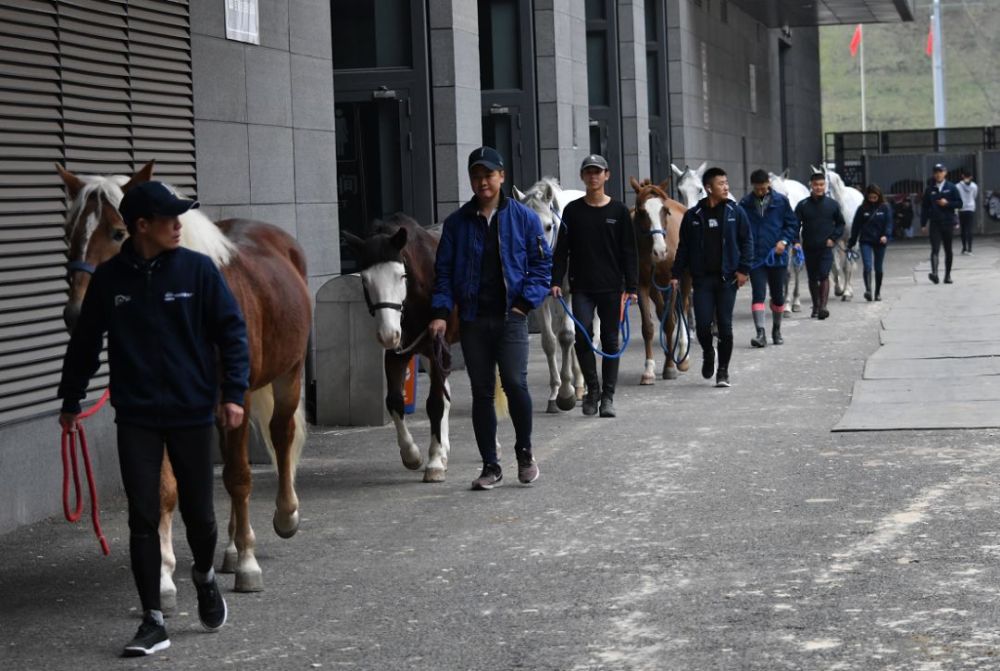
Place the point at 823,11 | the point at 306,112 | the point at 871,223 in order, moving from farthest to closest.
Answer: the point at 823,11, the point at 871,223, the point at 306,112

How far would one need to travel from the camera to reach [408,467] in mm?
11078

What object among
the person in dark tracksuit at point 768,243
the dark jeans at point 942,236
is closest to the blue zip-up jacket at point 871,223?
the dark jeans at point 942,236

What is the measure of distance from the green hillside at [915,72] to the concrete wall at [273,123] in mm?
91377

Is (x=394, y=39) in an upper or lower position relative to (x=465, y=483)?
upper

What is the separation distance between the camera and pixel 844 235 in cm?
2645

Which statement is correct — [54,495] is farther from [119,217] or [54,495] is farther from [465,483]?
[119,217]

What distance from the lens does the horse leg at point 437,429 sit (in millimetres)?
10703

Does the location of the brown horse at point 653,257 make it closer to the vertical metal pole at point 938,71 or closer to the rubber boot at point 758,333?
the rubber boot at point 758,333

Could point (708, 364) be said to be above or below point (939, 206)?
below

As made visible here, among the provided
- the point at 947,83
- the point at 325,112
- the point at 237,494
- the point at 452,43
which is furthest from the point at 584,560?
the point at 947,83

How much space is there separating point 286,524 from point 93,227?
2.17m

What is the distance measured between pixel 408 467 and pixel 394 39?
8.88 m

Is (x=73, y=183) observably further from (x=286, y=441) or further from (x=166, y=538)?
(x=286, y=441)

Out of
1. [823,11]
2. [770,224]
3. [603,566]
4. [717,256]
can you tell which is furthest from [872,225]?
[823,11]
